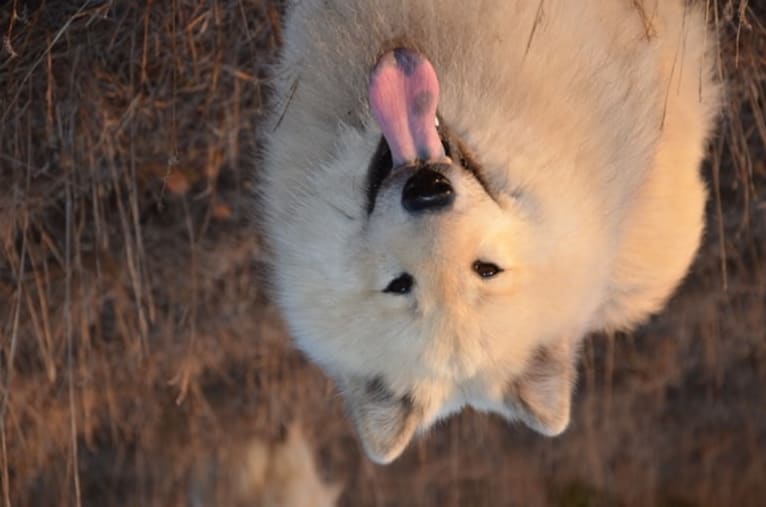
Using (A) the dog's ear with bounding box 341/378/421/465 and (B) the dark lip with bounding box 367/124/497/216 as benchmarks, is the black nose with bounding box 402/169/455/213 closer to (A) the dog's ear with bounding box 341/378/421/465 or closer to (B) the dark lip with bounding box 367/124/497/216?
(B) the dark lip with bounding box 367/124/497/216

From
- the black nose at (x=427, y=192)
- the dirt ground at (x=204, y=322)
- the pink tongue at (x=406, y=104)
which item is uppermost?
the pink tongue at (x=406, y=104)

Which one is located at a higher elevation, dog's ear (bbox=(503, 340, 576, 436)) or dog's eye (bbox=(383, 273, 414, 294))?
dog's eye (bbox=(383, 273, 414, 294))

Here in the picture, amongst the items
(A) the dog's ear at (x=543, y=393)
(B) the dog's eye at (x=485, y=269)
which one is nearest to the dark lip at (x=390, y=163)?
(B) the dog's eye at (x=485, y=269)

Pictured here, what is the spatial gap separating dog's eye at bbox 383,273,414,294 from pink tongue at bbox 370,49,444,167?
18 cm

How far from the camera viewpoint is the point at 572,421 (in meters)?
3.43

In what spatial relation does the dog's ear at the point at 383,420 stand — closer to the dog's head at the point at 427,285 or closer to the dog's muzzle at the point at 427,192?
the dog's head at the point at 427,285

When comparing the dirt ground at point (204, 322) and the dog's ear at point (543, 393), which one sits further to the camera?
the dirt ground at point (204, 322)

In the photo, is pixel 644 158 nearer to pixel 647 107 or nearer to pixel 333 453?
pixel 647 107

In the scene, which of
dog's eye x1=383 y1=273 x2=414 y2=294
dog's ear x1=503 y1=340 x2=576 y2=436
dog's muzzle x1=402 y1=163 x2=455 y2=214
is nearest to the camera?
dog's muzzle x1=402 y1=163 x2=455 y2=214

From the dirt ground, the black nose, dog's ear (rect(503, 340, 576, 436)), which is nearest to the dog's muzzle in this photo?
the black nose

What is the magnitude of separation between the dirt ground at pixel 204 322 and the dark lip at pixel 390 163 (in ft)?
2.48

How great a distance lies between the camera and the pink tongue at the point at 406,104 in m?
1.58

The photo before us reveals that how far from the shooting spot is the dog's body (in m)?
1.61

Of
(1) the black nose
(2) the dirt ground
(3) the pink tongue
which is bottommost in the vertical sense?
(2) the dirt ground
